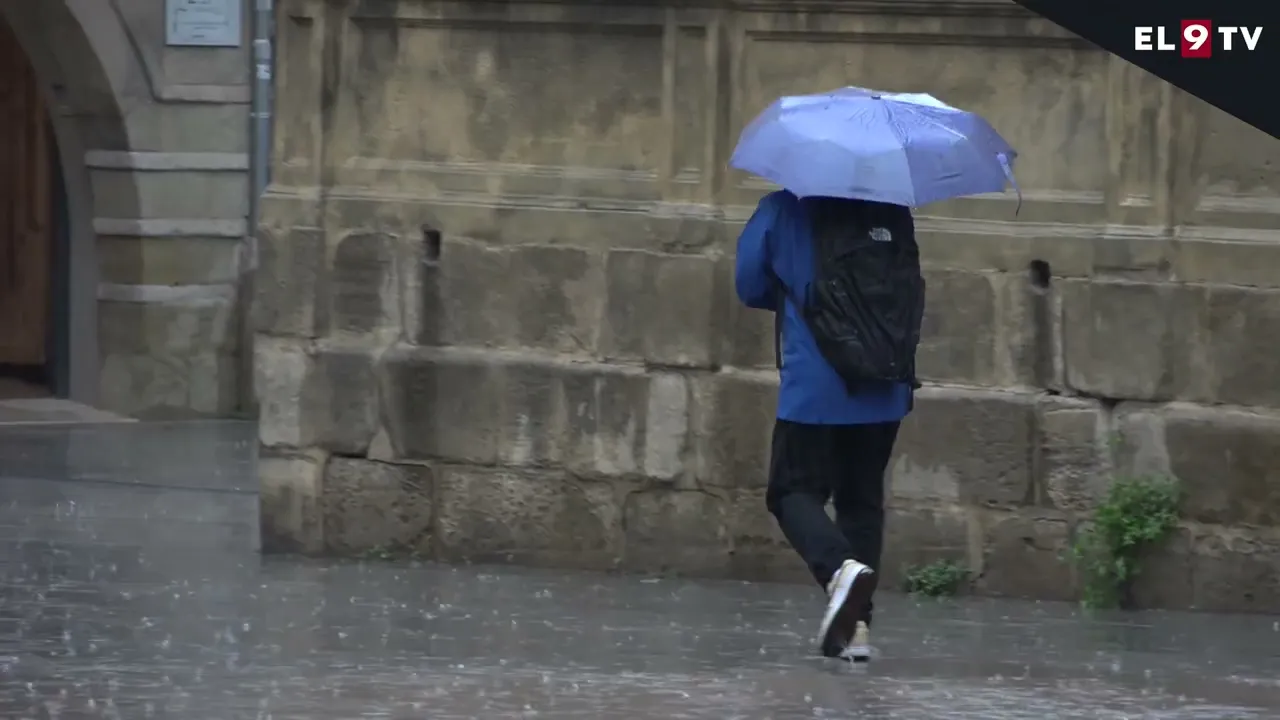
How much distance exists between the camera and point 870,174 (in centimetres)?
661

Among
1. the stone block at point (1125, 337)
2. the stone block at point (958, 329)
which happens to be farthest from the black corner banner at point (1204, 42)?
the stone block at point (958, 329)

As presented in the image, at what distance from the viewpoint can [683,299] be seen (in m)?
8.47

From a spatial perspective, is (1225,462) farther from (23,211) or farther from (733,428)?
(23,211)

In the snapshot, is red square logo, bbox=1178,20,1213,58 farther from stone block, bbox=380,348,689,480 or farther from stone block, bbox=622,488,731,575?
stone block, bbox=622,488,731,575

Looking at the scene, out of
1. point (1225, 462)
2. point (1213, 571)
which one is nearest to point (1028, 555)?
point (1213, 571)

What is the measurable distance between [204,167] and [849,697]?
8.97 m

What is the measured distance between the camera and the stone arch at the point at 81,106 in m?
14.0

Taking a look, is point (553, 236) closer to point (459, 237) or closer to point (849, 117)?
point (459, 237)

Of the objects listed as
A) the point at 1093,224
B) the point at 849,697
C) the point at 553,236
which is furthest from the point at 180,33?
the point at 849,697

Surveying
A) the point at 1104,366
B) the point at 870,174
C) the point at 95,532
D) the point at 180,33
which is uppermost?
the point at 180,33

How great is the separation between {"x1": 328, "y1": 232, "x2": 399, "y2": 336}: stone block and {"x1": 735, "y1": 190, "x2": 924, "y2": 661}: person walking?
2.23 m

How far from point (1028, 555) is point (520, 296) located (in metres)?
2.03

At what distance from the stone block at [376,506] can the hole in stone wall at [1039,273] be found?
2299mm

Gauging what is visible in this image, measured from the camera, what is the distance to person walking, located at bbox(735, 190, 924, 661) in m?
6.73
